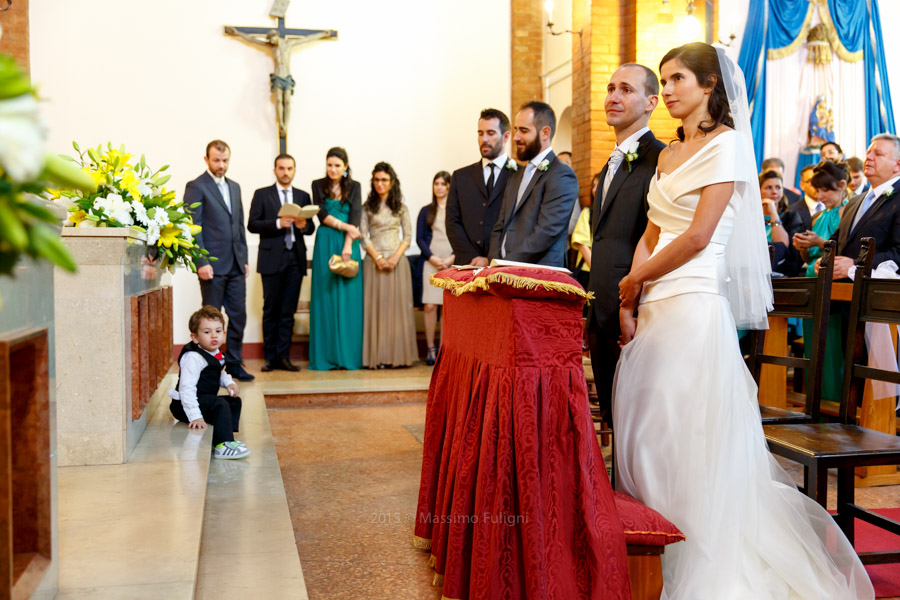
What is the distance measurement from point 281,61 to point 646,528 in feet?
23.1

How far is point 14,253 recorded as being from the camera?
88 cm

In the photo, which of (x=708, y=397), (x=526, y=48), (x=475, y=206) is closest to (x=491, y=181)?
(x=475, y=206)

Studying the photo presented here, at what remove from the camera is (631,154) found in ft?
10.3

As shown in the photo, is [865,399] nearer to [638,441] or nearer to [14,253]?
[638,441]

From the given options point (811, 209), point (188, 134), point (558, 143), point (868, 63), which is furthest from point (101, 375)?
point (868, 63)

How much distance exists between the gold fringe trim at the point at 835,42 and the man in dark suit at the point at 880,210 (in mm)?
4327

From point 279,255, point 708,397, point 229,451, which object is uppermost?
point 279,255

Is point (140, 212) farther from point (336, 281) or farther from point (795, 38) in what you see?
point (795, 38)

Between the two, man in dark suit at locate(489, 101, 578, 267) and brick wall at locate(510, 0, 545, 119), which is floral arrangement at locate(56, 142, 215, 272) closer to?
man in dark suit at locate(489, 101, 578, 267)

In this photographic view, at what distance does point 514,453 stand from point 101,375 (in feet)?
6.21

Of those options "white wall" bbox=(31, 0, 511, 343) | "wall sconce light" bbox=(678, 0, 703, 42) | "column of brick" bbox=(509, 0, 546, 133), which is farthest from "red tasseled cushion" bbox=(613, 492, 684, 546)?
"column of brick" bbox=(509, 0, 546, 133)

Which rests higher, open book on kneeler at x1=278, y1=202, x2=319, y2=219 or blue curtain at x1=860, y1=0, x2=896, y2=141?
blue curtain at x1=860, y1=0, x2=896, y2=141

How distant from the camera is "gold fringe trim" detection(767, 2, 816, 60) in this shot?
27.7ft

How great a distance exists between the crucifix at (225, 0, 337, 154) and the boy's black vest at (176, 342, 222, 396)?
4785mm
